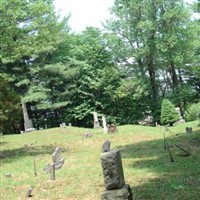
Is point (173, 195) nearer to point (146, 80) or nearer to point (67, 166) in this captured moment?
point (67, 166)

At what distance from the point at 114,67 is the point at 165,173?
3509 cm

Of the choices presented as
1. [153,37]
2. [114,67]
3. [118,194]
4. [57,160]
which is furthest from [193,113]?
[118,194]

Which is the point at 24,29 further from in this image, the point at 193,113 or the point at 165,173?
the point at 193,113

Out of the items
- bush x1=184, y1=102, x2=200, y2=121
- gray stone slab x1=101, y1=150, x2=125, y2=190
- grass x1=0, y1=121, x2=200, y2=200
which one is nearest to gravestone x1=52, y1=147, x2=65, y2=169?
grass x1=0, y1=121, x2=200, y2=200

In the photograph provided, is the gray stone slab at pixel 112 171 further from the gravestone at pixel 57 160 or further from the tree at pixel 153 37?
the tree at pixel 153 37

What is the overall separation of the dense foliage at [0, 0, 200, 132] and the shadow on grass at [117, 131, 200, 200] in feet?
81.9

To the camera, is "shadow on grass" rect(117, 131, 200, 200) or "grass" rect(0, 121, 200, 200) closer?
"shadow on grass" rect(117, 131, 200, 200)

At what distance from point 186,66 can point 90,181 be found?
34924 millimetres

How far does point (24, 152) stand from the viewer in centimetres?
2059

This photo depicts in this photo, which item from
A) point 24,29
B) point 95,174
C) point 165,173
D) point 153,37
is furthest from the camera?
point 153,37

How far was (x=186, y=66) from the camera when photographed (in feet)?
145

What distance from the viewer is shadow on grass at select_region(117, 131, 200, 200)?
8.74 m

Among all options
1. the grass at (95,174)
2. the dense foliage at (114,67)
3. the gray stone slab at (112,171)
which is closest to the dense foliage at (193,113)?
the dense foliage at (114,67)

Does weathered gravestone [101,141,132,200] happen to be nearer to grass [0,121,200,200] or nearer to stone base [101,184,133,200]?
stone base [101,184,133,200]
